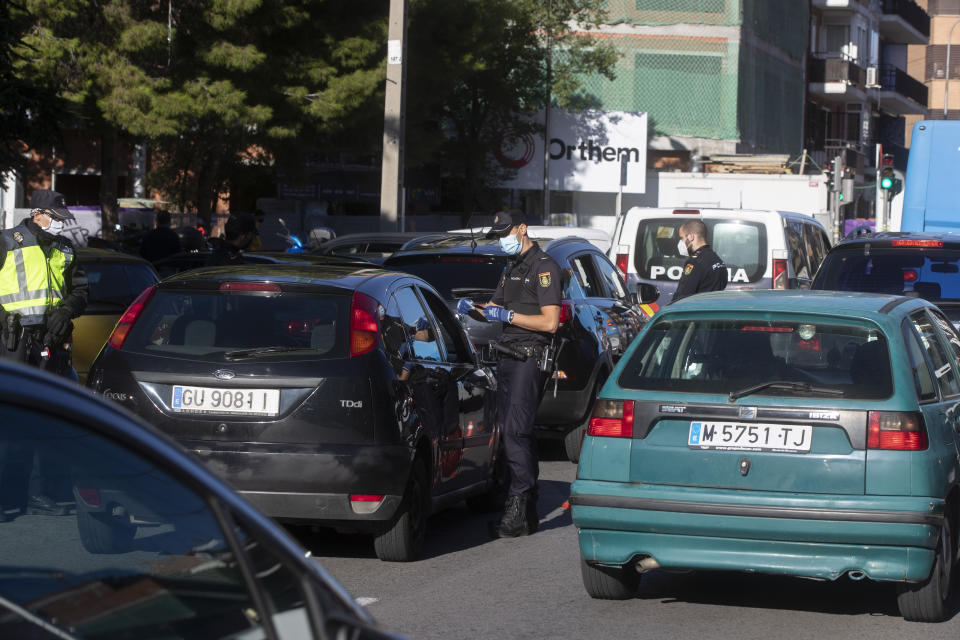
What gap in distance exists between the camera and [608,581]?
6668 millimetres

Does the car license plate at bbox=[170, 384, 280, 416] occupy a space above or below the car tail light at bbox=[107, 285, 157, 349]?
below

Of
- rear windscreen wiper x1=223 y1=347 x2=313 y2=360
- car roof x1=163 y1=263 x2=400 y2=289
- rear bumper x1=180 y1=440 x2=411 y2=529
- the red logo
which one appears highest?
the red logo

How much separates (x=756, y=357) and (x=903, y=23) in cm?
6548

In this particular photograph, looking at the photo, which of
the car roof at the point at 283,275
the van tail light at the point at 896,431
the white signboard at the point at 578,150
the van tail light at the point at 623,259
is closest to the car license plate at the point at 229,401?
the car roof at the point at 283,275

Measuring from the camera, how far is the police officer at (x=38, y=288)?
977cm

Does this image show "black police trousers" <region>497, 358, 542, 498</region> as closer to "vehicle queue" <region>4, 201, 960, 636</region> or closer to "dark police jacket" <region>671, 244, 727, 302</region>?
"vehicle queue" <region>4, 201, 960, 636</region>

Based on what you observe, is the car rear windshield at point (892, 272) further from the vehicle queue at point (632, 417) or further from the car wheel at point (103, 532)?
the car wheel at point (103, 532)

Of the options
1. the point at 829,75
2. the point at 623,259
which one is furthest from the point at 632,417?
the point at 829,75

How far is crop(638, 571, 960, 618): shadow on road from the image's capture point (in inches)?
267

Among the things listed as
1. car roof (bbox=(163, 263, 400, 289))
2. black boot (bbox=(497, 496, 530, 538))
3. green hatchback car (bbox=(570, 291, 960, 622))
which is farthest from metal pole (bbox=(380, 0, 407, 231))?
green hatchback car (bbox=(570, 291, 960, 622))

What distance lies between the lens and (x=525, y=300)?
8.41 metres

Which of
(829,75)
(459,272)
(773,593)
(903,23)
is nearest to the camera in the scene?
(773,593)

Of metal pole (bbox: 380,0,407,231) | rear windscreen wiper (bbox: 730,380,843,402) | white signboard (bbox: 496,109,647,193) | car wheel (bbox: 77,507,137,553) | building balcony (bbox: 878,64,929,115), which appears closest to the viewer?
car wheel (bbox: 77,507,137,553)

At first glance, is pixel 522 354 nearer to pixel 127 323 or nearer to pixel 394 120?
pixel 127 323
